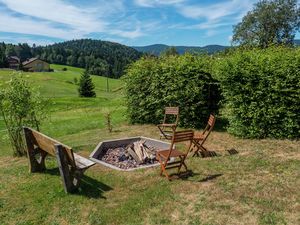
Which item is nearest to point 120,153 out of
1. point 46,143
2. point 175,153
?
point 175,153

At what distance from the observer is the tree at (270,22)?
4206 centimetres

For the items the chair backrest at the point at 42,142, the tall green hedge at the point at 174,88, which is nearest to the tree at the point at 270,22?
the tall green hedge at the point at 174,88

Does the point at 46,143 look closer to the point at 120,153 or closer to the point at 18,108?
the point at 120,153

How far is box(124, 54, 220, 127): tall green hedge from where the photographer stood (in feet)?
37.6

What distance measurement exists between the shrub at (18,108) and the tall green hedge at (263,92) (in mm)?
6004

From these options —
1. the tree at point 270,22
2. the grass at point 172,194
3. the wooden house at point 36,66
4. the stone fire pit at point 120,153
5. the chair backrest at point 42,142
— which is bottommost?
the wooden house at point 36,66

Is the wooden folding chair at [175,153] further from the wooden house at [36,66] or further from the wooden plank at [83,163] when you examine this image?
the wooden house at [36,66]

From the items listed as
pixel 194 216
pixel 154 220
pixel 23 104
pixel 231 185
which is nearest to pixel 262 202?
pixel 231 185

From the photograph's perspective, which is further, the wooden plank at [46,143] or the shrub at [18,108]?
the shrub at [18,108]

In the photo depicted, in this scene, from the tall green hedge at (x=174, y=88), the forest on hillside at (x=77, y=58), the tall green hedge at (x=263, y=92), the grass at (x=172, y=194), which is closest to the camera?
the grass at (x=172, y=194)

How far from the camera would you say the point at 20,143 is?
31.4ft

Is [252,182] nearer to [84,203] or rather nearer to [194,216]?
[194,216]

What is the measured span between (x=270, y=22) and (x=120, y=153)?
133ft

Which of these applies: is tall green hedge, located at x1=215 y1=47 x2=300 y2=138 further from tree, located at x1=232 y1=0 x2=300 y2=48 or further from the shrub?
tree, located at x1=232 y1=0 x2=300 y2=48
